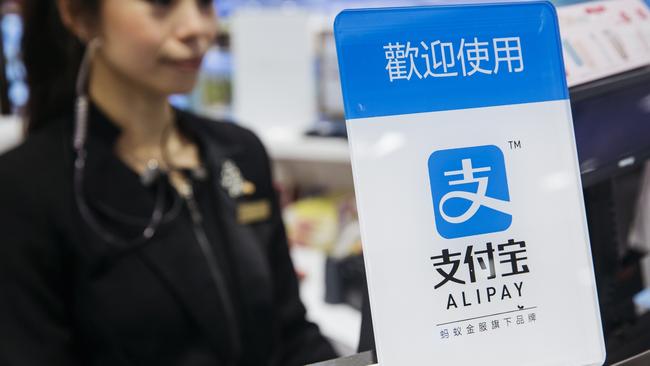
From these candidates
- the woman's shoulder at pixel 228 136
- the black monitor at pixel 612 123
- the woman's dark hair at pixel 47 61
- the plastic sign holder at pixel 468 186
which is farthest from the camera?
the woman's shoulder at pixel 228 136

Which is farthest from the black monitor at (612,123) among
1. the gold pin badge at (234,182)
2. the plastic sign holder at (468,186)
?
the gold pin badge at (234,182)

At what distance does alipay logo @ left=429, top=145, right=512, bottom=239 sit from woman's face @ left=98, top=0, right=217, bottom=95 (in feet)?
2.38

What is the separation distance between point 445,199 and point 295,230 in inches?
74.0

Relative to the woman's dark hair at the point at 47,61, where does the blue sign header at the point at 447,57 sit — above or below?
below

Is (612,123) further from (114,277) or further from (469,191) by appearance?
(114,277)

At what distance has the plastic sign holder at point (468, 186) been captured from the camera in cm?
42

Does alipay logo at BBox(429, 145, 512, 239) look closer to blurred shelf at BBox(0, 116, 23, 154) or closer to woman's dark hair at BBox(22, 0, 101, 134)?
woman's dark hair at BBox(22, 0, 101, 134)

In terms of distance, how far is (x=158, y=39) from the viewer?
1.04 metres

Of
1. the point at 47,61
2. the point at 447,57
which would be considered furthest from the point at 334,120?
the point at 447,57

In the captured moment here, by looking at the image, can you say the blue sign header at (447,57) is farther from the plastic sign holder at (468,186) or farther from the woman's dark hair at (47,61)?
the woman's dark hair at (47,61)

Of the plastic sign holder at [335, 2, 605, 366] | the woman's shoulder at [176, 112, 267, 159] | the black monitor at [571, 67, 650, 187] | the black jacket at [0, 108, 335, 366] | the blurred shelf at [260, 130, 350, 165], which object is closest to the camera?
the plastic sign holder at [335, 2, 605, 366]

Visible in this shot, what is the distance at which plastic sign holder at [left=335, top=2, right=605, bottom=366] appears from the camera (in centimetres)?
42

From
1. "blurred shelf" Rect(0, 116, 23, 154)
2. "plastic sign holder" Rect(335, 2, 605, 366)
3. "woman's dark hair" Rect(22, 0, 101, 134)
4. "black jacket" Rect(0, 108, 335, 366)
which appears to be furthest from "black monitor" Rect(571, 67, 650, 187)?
"blurred shelf" Rect(0, 116, 23, 154)

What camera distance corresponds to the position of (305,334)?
122 centimetres
